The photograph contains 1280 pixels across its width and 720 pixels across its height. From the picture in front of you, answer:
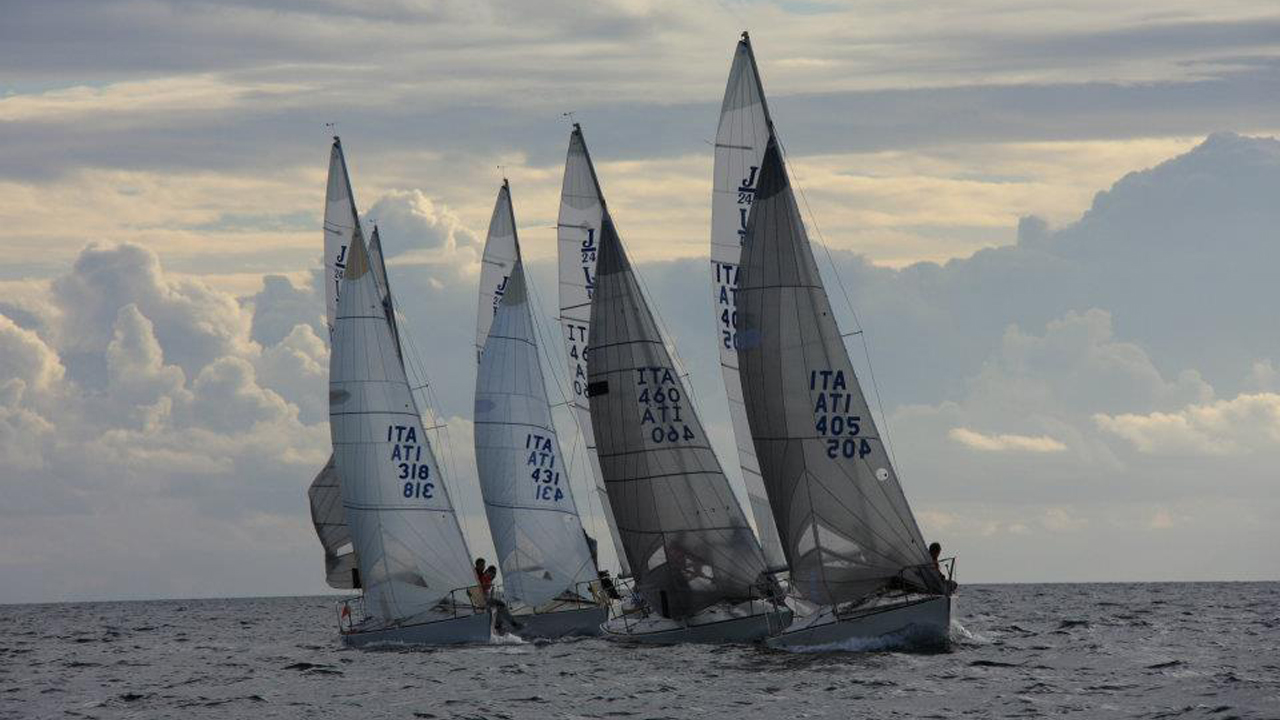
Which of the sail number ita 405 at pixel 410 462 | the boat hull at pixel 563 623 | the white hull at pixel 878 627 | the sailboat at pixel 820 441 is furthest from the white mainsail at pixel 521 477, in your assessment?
the sailboat at pixel 820 441

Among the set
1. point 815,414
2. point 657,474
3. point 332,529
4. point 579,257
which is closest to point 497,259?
point 579,257

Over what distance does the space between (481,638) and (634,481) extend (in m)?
7.94

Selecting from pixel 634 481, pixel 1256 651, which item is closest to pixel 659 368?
pixel 634 481

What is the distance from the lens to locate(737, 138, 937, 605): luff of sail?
1783 inches

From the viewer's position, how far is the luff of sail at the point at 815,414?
4528 cm

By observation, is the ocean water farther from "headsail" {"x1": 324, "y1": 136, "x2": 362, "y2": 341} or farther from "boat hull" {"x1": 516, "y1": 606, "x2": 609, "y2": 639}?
"headsail" {"x1": 324, "y1": 136, "x2": 362, "y2": 341}

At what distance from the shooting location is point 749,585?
49688 mm

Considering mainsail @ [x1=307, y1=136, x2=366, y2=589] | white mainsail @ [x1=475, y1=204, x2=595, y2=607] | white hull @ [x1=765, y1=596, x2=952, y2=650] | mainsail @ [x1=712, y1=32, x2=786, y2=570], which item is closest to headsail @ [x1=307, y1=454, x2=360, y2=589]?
mainsail @ [x1=307, y1=136, x2=366, y2=589]

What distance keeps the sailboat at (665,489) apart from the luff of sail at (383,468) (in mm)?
6523

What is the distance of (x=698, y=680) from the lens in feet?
141

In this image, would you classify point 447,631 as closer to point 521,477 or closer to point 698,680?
point 521,477

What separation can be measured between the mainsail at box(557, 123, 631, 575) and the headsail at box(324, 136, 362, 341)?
26.5 feet

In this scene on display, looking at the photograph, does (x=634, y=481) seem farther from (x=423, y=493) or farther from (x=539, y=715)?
(x=539, y=715)

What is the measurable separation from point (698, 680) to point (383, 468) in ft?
46.0
